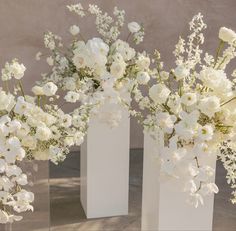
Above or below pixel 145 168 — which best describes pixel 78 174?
below

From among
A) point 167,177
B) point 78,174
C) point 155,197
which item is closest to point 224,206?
point 78,174

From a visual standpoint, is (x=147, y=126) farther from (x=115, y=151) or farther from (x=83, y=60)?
(x=115, y=151)

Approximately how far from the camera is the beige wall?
5.24m

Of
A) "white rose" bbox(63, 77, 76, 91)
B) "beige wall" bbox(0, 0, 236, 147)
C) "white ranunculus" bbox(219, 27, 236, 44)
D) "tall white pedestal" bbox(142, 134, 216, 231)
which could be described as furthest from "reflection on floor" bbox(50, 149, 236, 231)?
"white ranunculus" bbox(219, 27, 236, 44)

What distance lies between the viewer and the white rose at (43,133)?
1.64 meters

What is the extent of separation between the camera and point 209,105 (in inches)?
63.7

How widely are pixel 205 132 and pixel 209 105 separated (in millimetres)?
80

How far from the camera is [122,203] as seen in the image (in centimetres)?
407

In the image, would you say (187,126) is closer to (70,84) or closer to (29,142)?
(29,142)

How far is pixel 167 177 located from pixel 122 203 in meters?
2.45

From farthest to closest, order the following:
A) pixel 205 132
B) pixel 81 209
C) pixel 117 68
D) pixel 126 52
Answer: pixel 81 209
pixel 126 52
pixel 117 68
pixel 205 132

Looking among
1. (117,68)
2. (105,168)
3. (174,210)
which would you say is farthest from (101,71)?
(105,168)

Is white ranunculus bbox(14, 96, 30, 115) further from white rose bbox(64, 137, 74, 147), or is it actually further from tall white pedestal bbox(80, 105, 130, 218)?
tall white pedestal bbox(80, 105, 130, 218)

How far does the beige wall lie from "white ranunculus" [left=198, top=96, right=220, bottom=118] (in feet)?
12.5
